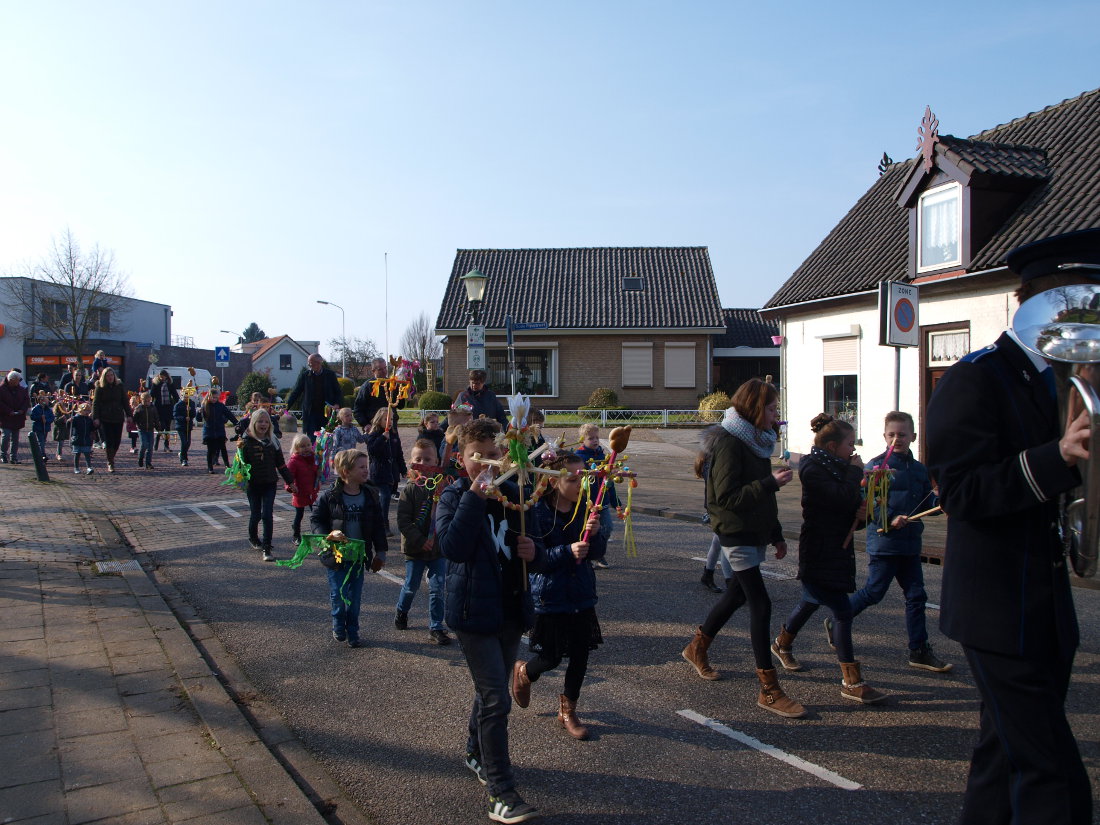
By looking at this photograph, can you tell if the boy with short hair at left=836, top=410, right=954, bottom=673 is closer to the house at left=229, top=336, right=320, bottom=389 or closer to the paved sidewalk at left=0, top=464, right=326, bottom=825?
the paved sidewalk at left=0, top=464, right=326, bottom=825

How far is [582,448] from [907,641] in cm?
331

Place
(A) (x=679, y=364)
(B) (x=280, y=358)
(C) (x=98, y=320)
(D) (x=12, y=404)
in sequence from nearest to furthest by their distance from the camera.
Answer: (D) (x=12, y=404)
(A) (x=679, y=364)
(C) (x=98, y=320)
(B) (x=280, y=358)

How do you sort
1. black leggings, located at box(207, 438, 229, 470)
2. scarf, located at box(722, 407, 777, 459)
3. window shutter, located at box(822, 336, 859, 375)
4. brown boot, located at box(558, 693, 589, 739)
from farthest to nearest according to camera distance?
window shutter, located at box(822, 336, 859, 375), black leggings, located at box(207, 438, 229, 470), scarf, located at box(722, 407, 777, 459), brown boot, located at box(558, 693, 589, 739)

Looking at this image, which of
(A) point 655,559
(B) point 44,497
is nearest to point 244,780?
(A) point 655,559

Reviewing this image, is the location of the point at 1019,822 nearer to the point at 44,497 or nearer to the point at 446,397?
the point at 44,497

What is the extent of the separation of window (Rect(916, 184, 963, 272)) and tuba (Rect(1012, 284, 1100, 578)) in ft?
42.1

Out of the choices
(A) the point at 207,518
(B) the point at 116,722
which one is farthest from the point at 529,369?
(B) the point at 116,722

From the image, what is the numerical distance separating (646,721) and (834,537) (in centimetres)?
155

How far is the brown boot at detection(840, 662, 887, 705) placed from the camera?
15.3 feet

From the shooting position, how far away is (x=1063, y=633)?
8.00 ft

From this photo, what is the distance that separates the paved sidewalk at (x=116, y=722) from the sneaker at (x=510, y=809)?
734 mm

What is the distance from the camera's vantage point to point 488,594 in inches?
139

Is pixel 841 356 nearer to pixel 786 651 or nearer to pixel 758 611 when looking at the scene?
pixel 786 651

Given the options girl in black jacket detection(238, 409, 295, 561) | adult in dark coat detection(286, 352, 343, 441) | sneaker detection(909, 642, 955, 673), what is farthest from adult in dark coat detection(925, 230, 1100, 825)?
adult in dark coat detection(286, 352, 343, 441)
